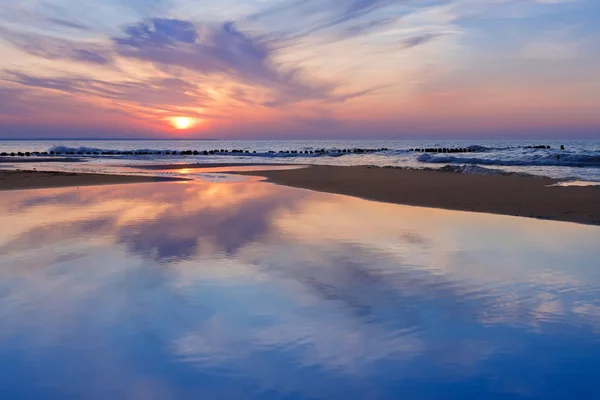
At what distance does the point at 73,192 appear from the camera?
61.1ft

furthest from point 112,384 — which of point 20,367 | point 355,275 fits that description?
point 355,275

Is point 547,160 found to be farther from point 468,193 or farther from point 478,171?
point 468,193

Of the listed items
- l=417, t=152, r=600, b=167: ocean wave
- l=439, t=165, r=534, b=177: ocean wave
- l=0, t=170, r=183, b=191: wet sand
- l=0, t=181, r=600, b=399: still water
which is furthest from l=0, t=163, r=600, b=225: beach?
l=417, t=152, r=600, b=167: ocean wave

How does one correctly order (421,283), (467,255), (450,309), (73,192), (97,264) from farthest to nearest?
(73,192) → (467,255) → (97,264) → (421,283) → (450,309)

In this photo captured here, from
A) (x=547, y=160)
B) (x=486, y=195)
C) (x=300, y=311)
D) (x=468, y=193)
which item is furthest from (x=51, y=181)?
(x=547, y=160)

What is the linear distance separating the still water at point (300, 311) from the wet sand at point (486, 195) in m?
2.25

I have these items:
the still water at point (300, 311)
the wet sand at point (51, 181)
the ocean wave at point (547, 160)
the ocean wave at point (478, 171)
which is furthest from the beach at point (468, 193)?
the ocean wave at point (547, 160)

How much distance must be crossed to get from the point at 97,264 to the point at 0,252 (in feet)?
7.15

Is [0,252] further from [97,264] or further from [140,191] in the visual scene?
[140,191]

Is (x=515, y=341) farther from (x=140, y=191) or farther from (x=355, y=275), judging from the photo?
(x=140, y=191)

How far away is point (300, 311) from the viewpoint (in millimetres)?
5797

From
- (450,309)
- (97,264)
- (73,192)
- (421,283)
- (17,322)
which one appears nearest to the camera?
(17,322)

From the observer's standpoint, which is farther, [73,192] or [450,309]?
[73,192]

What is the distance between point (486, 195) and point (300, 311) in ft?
42.1
